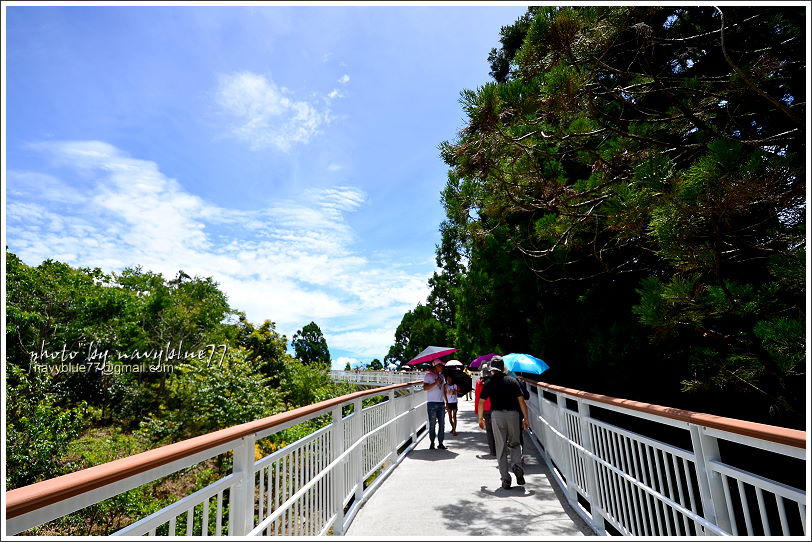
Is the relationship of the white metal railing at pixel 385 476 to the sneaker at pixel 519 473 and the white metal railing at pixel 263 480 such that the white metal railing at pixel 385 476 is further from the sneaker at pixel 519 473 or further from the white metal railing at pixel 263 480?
the sneaker at pixel 519 473

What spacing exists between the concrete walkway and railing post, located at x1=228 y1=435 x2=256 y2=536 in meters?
1.91

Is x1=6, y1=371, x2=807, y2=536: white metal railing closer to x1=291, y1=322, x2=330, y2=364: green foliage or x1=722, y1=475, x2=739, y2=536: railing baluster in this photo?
x1=722, y1=475, x2=739, y2=536: railing baluster

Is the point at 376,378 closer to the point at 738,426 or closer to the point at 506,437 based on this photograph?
the point at 506,437

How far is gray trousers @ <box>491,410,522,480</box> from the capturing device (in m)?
4.97

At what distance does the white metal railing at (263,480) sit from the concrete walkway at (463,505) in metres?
0.29

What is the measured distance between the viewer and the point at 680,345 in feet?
16.7

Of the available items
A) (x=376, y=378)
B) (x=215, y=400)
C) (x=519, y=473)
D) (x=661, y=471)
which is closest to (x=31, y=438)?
(x=215, y=400)

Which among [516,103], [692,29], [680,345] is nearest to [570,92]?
[516,103]

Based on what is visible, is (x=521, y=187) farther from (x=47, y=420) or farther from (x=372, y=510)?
(x=47, y=420)

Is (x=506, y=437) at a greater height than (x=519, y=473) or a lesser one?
greater

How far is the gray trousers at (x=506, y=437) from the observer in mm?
4973

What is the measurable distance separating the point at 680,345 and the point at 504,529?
3095 millimetres

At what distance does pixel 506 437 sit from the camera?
5020 mm

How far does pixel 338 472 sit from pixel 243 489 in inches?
75.2
